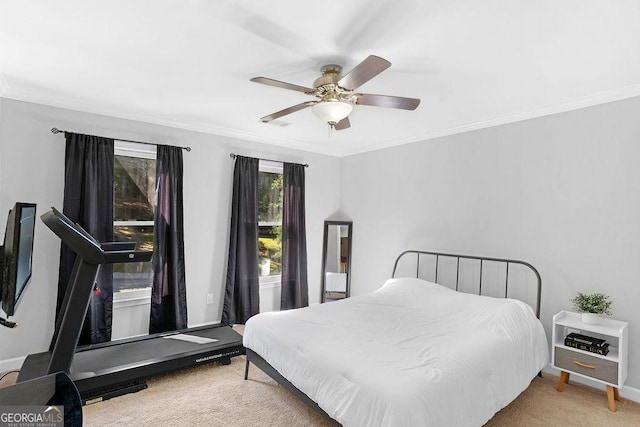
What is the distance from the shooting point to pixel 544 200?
10.5ft

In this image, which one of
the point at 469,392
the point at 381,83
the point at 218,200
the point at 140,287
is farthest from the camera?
the point at 218,200

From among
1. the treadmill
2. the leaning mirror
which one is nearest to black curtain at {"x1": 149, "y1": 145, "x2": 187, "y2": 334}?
the treadmill

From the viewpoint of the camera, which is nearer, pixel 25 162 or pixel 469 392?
pixel 469 392

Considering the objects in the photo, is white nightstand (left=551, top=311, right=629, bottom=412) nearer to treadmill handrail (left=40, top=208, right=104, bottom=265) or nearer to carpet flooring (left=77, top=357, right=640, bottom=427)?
carpet flooring (left=77, top=357, right=640, bottom=427)

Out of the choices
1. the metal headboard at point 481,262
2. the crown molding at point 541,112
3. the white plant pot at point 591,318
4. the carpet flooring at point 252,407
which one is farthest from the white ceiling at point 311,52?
the carpet flooring at point 252,407

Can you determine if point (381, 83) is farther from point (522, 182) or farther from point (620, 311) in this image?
point (620, 311)

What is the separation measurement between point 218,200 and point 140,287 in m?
1.29

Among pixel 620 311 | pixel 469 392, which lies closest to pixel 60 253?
pixel 469 392

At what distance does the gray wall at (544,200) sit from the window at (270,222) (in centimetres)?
151

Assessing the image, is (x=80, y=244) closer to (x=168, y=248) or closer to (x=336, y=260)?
(x=168, y=248)

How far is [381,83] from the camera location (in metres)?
2.63

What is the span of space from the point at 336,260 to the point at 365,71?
3597 mm

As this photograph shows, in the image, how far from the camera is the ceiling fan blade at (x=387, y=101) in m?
2.25

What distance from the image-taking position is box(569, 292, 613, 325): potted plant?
8.82 ft
